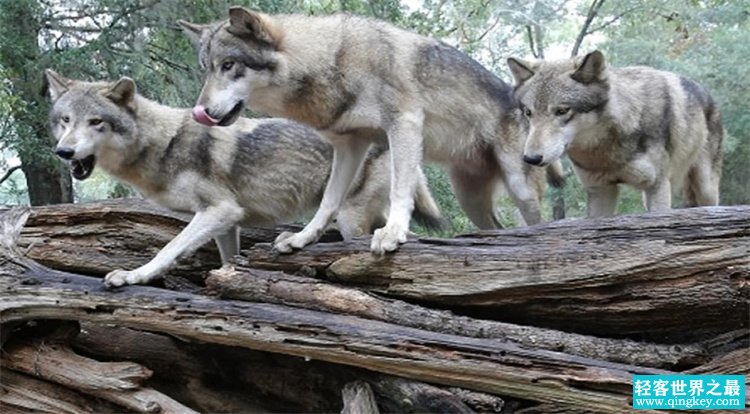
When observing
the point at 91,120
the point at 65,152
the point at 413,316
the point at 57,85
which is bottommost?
the point at 413,316

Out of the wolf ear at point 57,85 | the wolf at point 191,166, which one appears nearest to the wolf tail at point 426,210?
the wolf at point 191,166

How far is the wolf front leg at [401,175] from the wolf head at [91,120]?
1.77m

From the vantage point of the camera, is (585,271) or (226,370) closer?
(585,271)

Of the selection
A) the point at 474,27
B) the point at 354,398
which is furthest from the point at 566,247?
the point at 474,27

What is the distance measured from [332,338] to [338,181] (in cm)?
110

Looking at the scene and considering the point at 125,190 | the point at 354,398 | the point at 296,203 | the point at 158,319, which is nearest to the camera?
the point at 354,398

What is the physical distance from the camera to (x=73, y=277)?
4.63 metres

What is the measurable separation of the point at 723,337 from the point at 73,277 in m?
3.71

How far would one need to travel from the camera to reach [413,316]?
3.84 metres

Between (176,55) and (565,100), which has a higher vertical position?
(176,55)

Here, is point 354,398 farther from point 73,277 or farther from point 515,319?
point 73,277

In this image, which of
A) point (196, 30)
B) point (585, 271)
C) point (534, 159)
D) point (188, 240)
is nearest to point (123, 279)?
point (188, 240)

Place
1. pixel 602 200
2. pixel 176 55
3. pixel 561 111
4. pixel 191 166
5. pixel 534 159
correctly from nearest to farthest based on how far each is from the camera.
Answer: pixel 534 159, pixel 561 111, pixel 191 166, pixel 602 200, pixel 176 55

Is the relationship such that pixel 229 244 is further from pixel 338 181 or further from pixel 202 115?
pixel 202 115
